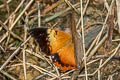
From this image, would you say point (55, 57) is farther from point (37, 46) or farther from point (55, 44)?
point (37, 46)

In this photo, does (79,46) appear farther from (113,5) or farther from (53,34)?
(113,5)

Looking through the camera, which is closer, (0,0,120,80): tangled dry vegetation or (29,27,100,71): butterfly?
(29,27,100,71): butterfly

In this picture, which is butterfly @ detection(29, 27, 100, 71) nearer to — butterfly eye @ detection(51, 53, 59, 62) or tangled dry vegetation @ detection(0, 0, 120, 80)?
butterfly eye @ detection(51, 53, 59, 62)

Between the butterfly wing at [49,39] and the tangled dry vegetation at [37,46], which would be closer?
the butterfly wing at [49,39]

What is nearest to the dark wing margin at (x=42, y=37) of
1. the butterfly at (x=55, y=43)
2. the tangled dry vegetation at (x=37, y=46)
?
the butterfly at (x=55, y=43)

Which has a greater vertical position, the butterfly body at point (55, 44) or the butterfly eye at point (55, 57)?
the butterfly body at point (55, 44)

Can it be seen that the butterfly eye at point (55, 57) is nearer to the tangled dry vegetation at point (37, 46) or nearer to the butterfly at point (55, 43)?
the butterfly at point (55, 43)

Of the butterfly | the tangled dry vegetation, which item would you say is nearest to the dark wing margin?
the butterfly
